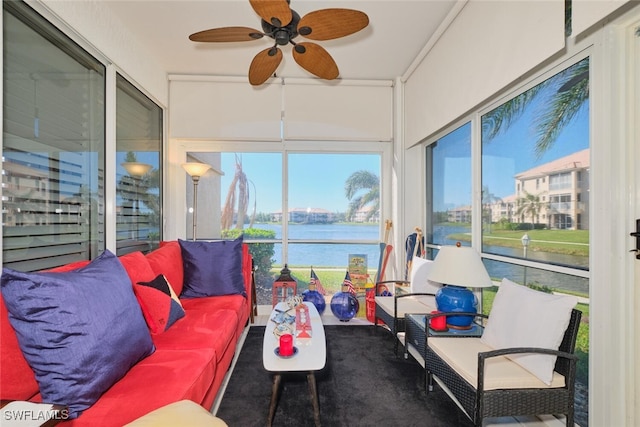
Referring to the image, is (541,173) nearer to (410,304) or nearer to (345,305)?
(410,304)

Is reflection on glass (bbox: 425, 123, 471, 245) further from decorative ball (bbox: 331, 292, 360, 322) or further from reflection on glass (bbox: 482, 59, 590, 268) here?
decorative ball (bbox: 331, 292, 360, 322)

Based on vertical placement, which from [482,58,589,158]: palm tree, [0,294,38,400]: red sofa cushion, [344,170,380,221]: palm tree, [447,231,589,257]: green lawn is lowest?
[0,294,38,400]: red sofa cushion

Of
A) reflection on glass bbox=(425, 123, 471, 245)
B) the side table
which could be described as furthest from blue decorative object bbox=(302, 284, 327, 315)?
reflection on glass bbox=(425, 123, 471, 245)

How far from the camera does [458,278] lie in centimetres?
202

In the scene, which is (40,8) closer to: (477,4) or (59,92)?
Result: (59,92)

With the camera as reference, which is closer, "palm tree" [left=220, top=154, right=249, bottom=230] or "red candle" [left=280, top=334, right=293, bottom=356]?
"red candle" [left=280, top=334, right=293, bottom=356]

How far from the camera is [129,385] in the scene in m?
1.36

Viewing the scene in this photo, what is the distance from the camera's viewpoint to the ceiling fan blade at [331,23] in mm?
1793

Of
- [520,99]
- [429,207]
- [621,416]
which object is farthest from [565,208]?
[429,207]

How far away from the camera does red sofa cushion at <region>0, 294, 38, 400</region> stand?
3.86 feet

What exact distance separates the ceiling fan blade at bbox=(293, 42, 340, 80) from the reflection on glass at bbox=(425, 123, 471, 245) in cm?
140

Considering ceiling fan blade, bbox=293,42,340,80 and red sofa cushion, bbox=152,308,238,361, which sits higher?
ceiling fan blade, bbox=293,42,340,80

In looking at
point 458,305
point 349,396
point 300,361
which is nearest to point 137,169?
point 300,361

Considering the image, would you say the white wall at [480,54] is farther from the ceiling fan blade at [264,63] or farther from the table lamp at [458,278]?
the ceiling fan blade at [264,63]
